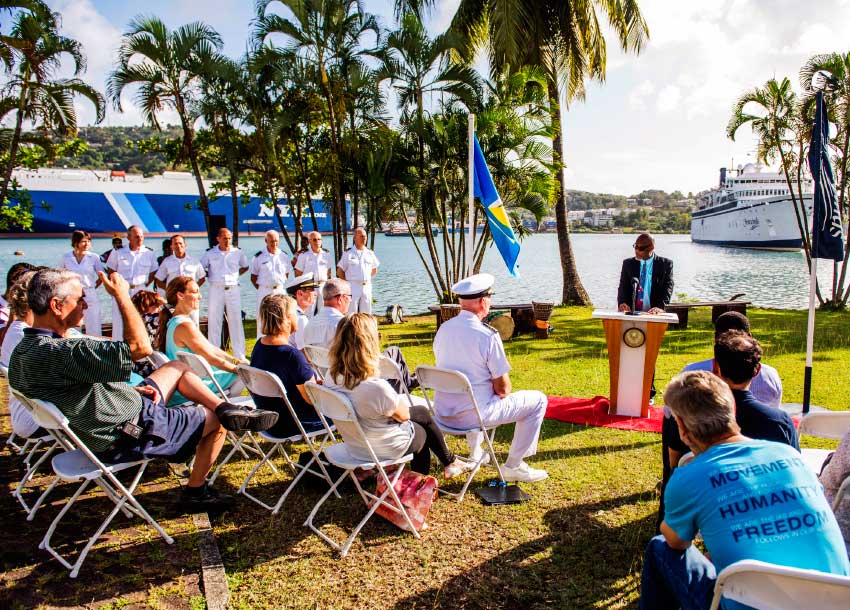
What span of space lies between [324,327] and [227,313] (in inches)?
191

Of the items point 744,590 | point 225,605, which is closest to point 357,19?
point 225,605

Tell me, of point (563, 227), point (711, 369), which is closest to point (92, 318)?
point (711, 369)

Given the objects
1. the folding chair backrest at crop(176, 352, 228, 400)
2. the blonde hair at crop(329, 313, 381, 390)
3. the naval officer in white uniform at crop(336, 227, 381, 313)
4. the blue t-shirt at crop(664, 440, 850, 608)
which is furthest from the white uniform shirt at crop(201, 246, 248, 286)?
the blue t-shirt at crop(664, 440, 850, 608)

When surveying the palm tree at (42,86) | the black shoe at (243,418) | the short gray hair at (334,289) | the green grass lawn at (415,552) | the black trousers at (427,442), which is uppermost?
the palm tree at (42,86)

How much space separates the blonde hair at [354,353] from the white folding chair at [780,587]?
212cm

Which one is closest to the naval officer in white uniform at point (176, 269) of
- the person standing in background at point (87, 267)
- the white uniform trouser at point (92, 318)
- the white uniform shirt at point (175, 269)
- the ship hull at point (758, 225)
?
the white uniform shirt at point (175, 269)

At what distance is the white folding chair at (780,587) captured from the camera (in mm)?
1654

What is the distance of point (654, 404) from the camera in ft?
20.9

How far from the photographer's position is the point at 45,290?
129 inches

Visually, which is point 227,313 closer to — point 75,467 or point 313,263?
point 313,263

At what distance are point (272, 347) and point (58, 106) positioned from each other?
9639mm

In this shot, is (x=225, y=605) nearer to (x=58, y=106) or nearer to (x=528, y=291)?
(x=58, y=106)

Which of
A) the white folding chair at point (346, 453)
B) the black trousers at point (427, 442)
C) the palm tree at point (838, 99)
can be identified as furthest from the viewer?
the palm tree at point (838, 99)

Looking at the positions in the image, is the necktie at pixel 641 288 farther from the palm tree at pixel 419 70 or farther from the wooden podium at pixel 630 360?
the palm tree at pixel 419 70
